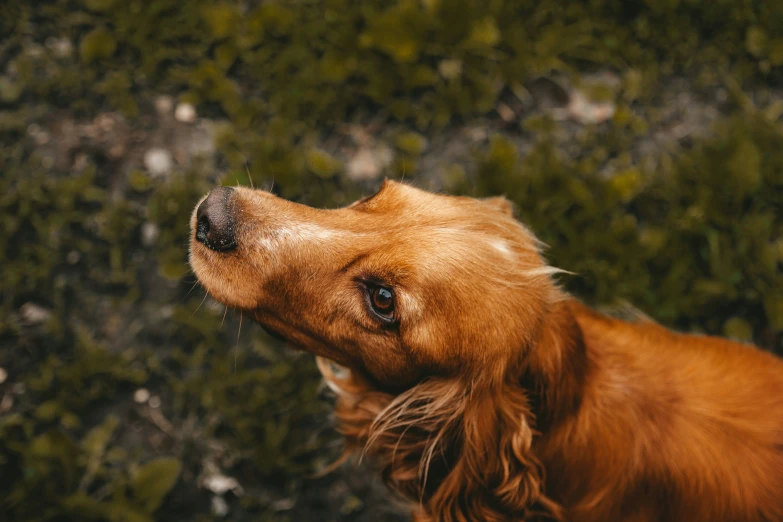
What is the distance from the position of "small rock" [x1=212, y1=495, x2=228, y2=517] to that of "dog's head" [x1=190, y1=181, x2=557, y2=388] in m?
1.65

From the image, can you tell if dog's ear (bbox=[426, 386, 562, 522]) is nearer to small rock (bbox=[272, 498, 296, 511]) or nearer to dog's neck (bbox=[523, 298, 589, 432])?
dog's neck (bbox=[523, 298, 589, 432])

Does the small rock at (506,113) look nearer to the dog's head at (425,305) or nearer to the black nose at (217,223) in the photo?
the dog's head at (425,305)

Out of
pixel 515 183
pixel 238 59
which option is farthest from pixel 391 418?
pixel 238 59

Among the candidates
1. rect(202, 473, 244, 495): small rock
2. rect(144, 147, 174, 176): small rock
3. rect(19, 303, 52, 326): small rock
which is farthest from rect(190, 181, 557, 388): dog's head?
rect(19, 303, 52, 326): small rock

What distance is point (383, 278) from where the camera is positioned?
2.36m

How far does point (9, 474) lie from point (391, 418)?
2514 mm

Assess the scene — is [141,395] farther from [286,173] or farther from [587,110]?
[587,110]

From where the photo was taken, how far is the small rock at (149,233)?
4.07m

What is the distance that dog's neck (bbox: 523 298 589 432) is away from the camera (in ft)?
8.01

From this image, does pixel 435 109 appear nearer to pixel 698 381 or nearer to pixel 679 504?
pixel 698 381

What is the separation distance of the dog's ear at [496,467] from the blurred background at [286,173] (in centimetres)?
126

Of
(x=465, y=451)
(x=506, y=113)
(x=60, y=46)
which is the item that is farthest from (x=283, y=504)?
(x=60, y=46)

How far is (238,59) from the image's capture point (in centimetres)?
445

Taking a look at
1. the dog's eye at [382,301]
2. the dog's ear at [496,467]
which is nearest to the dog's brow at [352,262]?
the dog's eye at [382,301]
